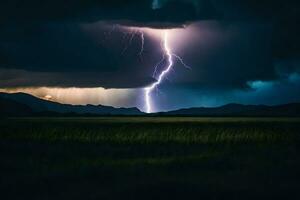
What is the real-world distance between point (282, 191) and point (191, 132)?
2778 cm

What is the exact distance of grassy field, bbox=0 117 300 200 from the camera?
20453mm

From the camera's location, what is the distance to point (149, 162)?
3053cm

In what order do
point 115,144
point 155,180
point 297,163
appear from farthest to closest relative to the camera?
point 115,144, point 297,163, point 155,180

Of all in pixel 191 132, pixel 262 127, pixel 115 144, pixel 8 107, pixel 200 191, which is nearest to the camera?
pixel 200 191

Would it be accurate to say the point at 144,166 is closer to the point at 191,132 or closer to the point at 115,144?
the point at 115,144

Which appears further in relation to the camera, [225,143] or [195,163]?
[225,143]

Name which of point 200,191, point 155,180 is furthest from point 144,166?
point 200,191

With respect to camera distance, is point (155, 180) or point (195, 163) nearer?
point (155, 180)

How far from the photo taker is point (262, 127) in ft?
179

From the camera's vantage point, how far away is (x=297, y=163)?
97.5ft

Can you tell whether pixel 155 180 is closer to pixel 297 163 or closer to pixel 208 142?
pixel 297 163

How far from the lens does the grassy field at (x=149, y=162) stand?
67.1 ft

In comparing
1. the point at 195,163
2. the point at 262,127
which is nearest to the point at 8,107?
the point at 262,127

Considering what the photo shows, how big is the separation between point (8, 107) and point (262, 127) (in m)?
153
